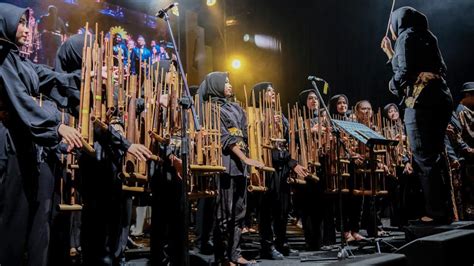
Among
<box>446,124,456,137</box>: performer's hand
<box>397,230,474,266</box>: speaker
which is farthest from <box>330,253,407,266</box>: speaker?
<box>446,124,456,137</box>: performer's hand

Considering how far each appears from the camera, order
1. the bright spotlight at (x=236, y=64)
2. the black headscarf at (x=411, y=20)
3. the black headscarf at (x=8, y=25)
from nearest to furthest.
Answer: the black headscarf at (x=8, y=25) → the black headscarf at (x=411, y=20) → the bright spotlight at (x=236, y=64)

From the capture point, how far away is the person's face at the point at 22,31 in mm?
2630

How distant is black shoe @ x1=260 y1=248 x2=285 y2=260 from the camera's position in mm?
4449

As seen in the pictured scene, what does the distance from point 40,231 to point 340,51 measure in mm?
8548

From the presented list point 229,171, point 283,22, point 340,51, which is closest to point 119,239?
point 229,171

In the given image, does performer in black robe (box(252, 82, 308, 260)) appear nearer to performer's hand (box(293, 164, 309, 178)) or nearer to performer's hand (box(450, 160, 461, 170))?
performer's hand (box(293, 164, 309, 178))

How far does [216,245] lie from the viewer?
3.93 m

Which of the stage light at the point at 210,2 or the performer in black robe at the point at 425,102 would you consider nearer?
the performer in black robe at the point at 425,102

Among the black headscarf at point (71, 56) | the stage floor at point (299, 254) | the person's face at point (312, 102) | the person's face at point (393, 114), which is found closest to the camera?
the black headscarf at point (71, 56)

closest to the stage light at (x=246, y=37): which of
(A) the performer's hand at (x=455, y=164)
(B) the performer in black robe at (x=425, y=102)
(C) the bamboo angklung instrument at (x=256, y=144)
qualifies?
(A) the performer's hand at (x=455, y=164)

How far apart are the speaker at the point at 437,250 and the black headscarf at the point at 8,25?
9.11 feet

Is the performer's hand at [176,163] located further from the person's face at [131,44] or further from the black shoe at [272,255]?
the person's face at [131,44]

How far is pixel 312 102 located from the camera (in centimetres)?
582

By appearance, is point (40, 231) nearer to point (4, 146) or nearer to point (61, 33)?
point (4, 146)
